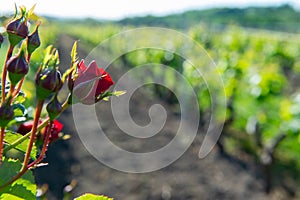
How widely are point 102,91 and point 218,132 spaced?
4.82 meters

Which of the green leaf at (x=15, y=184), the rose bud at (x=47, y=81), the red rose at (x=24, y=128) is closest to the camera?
the rose bud at (x=47, y=81)

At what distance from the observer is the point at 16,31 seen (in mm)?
470

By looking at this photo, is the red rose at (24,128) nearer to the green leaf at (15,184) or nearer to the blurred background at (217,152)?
the green leaf at (15,184)

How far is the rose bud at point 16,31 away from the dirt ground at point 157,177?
296 centimetres

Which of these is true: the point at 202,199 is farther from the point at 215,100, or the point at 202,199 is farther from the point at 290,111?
the point at 215,100

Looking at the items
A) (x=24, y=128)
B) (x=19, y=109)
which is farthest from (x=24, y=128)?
(x=19, y=109)

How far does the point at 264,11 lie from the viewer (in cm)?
4069

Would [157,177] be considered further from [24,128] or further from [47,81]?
[47,81]

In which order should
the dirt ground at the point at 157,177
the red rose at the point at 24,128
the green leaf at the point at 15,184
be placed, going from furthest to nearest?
the dirt ground at the point at 157,177 → the red rose at the point at 24,128 → the green leaf at the point at 15,184

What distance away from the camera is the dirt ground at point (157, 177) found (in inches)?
140

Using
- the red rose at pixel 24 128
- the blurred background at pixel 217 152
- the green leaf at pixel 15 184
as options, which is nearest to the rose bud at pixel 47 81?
the green leaf at pixel 15 184

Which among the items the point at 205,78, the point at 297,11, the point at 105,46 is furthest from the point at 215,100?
the point at 297,11

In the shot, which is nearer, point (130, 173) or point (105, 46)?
point (130, 173)

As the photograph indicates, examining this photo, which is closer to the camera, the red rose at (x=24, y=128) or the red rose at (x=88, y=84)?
the red rose at (x=88, y=84)
